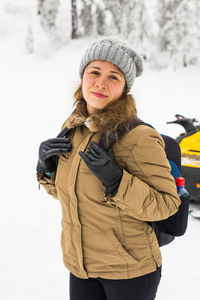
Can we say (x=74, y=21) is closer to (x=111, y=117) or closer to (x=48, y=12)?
(x=48, y=12)

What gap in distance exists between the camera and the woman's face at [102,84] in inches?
66.1

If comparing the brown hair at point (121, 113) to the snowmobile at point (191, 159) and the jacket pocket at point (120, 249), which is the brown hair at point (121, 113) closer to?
the jacket pocket at point (120, 249)

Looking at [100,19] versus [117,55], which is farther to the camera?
[100,19]

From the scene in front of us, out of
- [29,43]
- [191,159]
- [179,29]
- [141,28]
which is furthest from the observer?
[29,43]

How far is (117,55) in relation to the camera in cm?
168

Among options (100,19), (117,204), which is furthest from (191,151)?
(100,19)

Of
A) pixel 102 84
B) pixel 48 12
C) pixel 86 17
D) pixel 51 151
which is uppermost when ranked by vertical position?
pixel 48 12

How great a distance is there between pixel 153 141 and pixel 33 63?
19970 mm

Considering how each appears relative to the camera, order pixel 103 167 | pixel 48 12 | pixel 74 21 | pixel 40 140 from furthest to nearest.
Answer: pixel 48 12 < pixel 74 21 < pixel 40 140 < pixel 103 167

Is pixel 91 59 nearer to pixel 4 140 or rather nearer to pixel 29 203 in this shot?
pixel 29 203

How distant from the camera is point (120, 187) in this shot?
1.47 m

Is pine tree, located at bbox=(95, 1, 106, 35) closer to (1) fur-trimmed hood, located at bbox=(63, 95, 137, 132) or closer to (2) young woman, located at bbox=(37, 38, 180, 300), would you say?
(2) young woman, located at bbox=(37, 38, 180, 300)

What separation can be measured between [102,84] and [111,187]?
628mm

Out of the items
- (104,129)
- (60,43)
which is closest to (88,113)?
(104,129)
